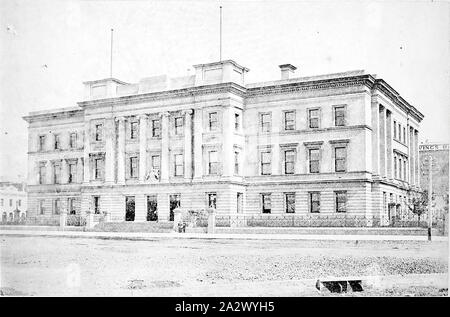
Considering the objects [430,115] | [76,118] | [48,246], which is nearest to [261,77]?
[430,115]

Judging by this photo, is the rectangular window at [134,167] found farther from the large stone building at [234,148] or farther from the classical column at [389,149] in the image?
the classical column at [389,149]

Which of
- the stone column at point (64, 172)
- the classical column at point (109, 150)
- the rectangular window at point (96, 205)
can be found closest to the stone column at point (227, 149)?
the classical column at point (109, 150)

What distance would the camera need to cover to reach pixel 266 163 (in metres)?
22.9

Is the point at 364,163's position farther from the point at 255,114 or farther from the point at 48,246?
the point at 48,246

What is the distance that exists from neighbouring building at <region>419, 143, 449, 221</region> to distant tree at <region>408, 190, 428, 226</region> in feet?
3.31

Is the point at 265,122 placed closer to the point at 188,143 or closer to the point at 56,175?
the point at 188,143

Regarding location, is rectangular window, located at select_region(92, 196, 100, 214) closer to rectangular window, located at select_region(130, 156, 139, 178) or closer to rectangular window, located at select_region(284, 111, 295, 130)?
rectangular window, located at select_region(130, 156, 139, 178)

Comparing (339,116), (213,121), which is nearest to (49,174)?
(213,121)

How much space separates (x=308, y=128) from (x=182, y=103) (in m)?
5.89

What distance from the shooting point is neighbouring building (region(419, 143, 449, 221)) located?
13.6 m

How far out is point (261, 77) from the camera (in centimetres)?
1672

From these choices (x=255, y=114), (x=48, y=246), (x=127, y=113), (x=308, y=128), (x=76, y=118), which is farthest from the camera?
(x=308, y=128)

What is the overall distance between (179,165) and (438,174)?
10.3m

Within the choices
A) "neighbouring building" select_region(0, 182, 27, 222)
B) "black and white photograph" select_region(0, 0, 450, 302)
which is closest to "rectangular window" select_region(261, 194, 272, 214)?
"black and white photograph" select_region(0, 0, 450, 302)
